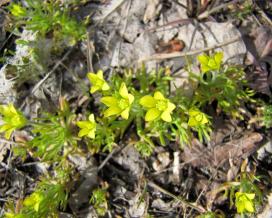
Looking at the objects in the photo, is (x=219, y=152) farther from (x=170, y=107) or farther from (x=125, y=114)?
(x=125, y=114)

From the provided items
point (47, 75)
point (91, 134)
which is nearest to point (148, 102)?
point (91, 134)

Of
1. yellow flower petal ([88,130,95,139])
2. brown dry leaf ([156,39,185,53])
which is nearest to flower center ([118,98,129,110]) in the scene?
yellow flower petal ([88,130,95,139])

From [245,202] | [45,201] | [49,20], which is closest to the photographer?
[245,202]

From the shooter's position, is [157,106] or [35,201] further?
[35,201]

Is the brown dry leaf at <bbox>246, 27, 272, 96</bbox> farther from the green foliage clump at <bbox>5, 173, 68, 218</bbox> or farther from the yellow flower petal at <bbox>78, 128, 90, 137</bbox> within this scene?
the green foliage clump at <bbox>5, 173, 68, 218</bbox>

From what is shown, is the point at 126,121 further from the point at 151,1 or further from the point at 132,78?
the point at 151,1

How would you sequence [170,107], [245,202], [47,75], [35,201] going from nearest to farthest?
[170,107] < [245,202] < [35,201] < [47,75]

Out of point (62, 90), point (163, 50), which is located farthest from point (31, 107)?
point (163, 50)
